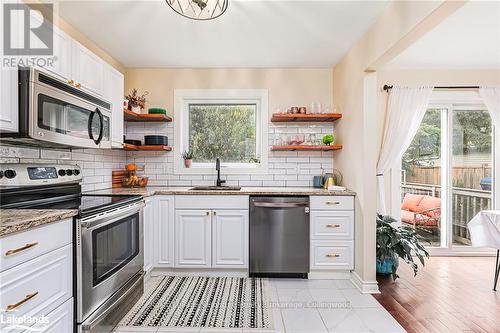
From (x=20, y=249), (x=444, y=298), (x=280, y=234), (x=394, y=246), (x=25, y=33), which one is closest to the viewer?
(x=20, y=249)

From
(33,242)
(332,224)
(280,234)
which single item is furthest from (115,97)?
(332,224)

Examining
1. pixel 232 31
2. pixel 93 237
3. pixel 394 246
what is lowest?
pixel 394 246

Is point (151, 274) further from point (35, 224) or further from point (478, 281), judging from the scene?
point (478, 281)

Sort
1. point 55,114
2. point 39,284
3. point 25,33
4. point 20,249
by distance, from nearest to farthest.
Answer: point 20,249
point 39,284
point 25,33
point 55,114

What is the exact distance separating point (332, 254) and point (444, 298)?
1.01 meters

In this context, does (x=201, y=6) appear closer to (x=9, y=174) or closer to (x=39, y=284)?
(x=9, y=174)

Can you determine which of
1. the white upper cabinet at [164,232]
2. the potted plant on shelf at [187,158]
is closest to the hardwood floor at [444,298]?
the white upper cabinet at [164,232]

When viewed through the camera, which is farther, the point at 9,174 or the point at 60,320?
the point at 9,174

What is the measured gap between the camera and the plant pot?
3057 millimetres

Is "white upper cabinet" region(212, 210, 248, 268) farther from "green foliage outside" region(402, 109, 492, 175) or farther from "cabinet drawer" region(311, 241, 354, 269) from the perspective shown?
"green foliage outside" region(402, 109, 492, 175)

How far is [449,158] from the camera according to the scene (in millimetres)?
3871

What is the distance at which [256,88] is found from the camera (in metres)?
3.68

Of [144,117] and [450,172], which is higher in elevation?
[144,117]

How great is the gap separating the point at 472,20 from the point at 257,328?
3035mm
